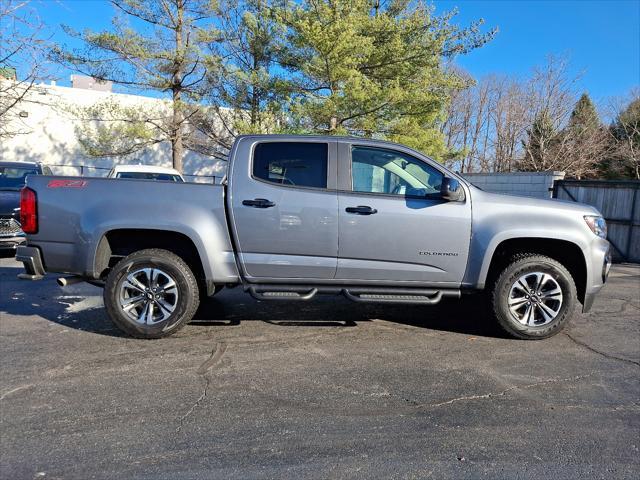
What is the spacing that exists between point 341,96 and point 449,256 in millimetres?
9861

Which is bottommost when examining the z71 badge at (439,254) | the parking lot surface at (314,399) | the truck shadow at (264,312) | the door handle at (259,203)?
the parking lot surface at (314,399)

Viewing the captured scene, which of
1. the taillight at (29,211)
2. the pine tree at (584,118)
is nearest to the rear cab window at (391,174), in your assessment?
the taillight at (29,211)

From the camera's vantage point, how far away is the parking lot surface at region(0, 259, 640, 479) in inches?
100

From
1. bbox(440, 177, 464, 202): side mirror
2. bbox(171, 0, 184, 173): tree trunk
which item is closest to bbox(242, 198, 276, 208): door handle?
bbox(440, 177, 464, 202): side mirror

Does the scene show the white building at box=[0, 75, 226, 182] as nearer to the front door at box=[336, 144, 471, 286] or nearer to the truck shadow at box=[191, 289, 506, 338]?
the truck shadow at box=[191, 289, 506, 338]

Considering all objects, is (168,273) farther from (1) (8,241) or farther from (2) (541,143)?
(2) (541,143)

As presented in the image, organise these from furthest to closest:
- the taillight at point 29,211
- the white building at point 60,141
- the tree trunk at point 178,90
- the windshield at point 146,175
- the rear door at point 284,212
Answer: the white building at point 60,141 → the tree trunk at point 178,90 → the windshield at point 146,175 → the rear door at point 284,212 → the taillight at point 29,211

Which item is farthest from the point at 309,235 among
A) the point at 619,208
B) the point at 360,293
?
the point at 619,208

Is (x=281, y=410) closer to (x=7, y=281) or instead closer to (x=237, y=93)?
(x=7, y=281)

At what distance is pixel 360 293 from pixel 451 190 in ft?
4.36

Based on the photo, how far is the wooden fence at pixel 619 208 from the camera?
1126cm

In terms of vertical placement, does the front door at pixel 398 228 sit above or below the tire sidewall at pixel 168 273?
above

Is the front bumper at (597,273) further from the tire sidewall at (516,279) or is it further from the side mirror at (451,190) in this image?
the side mirror at (451,190)

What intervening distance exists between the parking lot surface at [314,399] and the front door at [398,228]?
2.34ft
